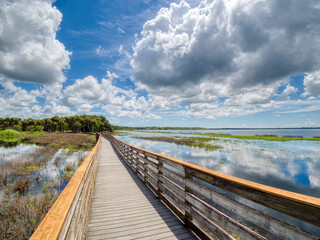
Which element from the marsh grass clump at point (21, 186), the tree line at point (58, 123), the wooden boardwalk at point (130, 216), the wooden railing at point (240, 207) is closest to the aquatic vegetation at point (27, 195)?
the marsh grass clump at point (21, 186)

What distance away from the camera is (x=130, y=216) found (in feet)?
12.6

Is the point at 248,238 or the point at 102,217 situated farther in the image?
the point at 102,217

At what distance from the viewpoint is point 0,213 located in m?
5.50

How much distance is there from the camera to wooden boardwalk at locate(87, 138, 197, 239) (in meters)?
3.16

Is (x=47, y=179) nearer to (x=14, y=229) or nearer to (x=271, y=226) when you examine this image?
(x=14, y=229)

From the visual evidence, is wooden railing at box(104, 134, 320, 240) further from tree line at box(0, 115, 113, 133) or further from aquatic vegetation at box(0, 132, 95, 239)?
tree line at box(0, 115, 113, 133)

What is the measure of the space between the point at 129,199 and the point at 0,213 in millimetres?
4892

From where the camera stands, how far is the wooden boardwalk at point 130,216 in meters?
3.16

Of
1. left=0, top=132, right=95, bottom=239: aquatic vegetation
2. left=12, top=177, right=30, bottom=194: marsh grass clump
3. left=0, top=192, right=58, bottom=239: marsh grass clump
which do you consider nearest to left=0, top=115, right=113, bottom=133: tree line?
left=0, top=132, right=95, bottom=239: aquatic vegetation

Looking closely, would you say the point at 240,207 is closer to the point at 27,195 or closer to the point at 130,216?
the point at 130,216

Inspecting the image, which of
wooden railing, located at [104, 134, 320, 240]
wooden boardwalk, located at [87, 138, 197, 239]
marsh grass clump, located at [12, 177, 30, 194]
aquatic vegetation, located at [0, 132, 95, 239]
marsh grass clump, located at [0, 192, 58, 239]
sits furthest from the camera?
marsh grass clump, located at [12, 177, 30, 194]

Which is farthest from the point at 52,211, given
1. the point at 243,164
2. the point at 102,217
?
the point at 243,164

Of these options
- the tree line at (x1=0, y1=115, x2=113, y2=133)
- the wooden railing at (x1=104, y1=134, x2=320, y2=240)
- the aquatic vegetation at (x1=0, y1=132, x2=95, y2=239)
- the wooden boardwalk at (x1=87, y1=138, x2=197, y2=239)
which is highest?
the tree line at (x1=0, y1=115, x2=113, y2=133)

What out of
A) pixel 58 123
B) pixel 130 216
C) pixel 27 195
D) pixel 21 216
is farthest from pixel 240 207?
pixel 58 123
